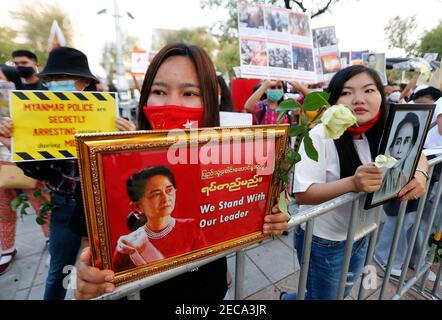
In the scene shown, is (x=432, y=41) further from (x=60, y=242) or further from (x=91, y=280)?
(x=91, y=280)

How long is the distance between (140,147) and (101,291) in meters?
0.37

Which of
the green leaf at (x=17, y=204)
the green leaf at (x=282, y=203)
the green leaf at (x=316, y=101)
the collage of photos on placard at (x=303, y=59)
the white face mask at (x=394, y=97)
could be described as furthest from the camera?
the white face mask at (x=394, y=97)

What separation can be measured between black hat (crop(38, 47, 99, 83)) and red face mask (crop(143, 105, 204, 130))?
100 cm

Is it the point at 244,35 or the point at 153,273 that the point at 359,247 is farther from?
the point at 244,35

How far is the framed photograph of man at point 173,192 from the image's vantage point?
1.82 feet

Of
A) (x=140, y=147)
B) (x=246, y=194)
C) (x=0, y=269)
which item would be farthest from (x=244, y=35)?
(x=0, y=269)

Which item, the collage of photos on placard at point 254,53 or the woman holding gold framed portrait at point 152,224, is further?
the collage of photos on placard at point 254,53

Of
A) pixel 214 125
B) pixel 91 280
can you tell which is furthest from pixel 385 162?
pixel 91 280

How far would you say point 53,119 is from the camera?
127 centimetres

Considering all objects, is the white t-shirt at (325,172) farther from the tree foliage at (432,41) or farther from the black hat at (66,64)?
the tree foliage at (432,41)

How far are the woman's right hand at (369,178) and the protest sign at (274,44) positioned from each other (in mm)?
1339

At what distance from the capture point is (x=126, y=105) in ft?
25.0

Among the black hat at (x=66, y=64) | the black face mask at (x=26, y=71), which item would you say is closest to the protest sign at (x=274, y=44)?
the black hat at (x=66, y=64)
